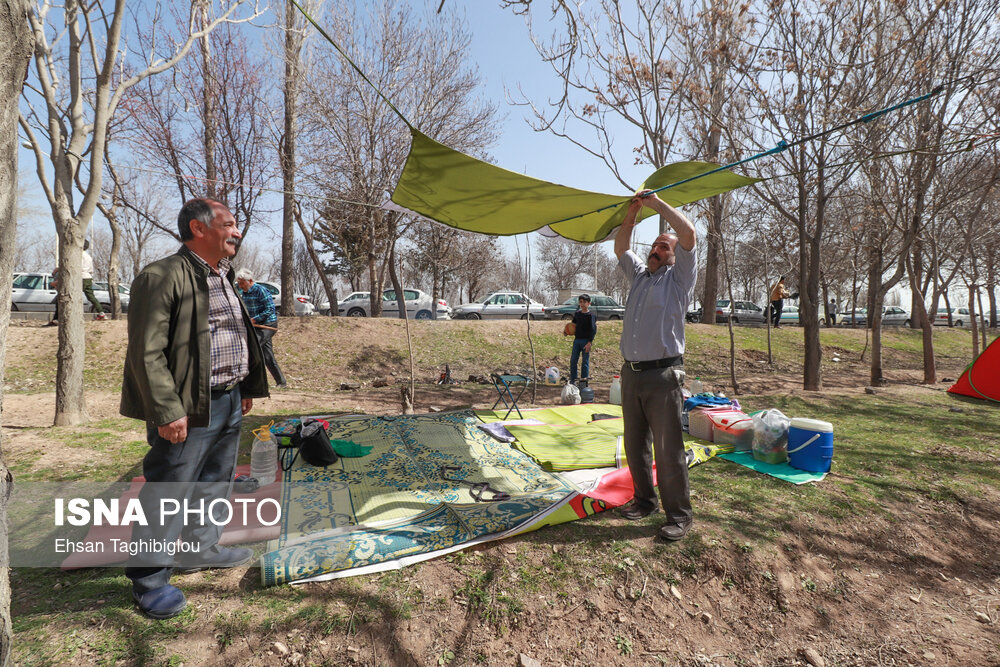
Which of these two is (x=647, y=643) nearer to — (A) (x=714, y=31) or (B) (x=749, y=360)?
(A) (x=714, y=31)

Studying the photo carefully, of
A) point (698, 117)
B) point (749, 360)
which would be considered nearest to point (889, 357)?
point (749, 360)

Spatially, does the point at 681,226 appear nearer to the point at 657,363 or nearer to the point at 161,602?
the point at 657,363

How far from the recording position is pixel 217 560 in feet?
8.09

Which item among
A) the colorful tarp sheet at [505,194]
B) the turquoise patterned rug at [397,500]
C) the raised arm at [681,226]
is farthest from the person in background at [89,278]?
the raised arm at [681,226]

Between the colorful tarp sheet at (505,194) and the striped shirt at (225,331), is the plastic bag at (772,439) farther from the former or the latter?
the striped shirt at (225,331)

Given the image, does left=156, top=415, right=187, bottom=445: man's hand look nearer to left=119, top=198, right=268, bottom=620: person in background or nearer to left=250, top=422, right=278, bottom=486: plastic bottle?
left=119, top=198, right=268, bottom=620: person in background

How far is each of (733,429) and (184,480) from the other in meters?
4.50

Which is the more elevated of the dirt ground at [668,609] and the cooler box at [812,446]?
the cooler box at [812,446]

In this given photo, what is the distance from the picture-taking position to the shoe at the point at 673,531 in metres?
2.84

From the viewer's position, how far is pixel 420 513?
3.09 m

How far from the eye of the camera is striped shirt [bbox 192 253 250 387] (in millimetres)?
2293

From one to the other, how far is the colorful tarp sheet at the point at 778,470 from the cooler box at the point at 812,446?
0.06 meters

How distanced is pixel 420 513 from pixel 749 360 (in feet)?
41.8

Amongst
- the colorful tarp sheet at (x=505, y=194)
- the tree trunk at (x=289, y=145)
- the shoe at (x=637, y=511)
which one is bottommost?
the shoe at (x=637, y=511)
